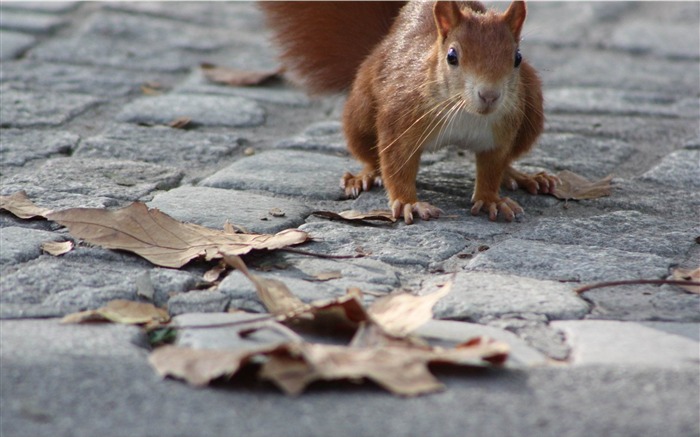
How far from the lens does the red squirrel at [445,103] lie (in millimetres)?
2605

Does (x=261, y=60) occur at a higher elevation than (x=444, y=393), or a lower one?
lower

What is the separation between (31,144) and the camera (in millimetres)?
3064

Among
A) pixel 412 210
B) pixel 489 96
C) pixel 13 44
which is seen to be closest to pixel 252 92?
pixel 13 44

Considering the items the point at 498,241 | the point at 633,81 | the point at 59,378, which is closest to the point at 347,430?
the point at 59,378

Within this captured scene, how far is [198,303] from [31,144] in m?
1.43

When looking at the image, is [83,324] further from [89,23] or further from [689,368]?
[89,23]

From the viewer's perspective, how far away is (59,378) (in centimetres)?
153

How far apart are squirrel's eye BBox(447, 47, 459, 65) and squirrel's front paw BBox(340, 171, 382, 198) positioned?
0.48 meters

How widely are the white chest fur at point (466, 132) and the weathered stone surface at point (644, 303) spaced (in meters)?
0.79

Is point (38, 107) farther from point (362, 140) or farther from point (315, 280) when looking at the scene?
point (315, 280)

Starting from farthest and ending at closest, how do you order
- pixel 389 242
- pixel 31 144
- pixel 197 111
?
pixel 197 111 < pixel 31 144 < pixel 389 242

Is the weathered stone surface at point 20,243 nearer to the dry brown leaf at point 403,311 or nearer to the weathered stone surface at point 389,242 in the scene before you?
the weathered stone surface at point 389,242

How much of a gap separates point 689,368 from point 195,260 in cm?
106

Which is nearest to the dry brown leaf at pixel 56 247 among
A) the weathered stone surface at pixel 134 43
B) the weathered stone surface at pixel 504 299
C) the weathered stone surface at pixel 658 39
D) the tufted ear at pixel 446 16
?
the weathered stone surface at pixel 504 299
